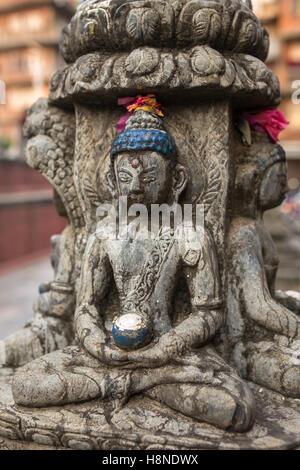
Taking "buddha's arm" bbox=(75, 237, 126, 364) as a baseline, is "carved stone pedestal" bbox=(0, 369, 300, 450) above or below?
below

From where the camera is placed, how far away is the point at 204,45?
7.98 feet

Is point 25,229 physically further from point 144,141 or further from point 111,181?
point 144,141

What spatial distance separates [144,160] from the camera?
2.38m

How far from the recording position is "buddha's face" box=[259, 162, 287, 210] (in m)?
2.74

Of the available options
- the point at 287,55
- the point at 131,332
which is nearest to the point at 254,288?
the point at 131,332

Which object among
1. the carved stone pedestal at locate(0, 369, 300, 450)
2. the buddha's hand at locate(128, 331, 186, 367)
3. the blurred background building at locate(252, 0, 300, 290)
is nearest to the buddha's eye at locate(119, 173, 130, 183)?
the buddha's hand at locate(128, 331, 186, 367)

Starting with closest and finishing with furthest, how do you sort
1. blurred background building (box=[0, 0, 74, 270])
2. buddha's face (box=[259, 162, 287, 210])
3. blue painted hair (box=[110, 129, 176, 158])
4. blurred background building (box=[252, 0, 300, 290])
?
1. blue painted hair (box=[110, 129, 176, 158])
2. buddha's face (box=[259, 162, 287, 210])
3. blurred background building (box=[252, 0, 300, 290])
4. blurred background building (box=[0, 0, 74, 270])

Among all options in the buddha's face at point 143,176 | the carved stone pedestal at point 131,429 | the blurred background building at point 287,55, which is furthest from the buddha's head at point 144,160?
the blurred background building at point 287,55

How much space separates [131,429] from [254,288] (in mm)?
977

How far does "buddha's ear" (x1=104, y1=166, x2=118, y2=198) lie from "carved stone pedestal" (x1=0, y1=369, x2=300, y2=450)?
1034 mm

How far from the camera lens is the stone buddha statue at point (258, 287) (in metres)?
2.38

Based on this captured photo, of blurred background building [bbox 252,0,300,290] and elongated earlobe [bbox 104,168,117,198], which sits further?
blurred background building [bbox 252,0,300,290]

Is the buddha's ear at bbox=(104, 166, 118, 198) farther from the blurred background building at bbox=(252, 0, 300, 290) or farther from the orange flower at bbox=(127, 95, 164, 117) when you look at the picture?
the blurred background building at bbox=(252, 0, 300, 290)

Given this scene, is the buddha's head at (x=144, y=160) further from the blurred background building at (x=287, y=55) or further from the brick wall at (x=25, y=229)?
the blurred background building at (x=287, y=55)
